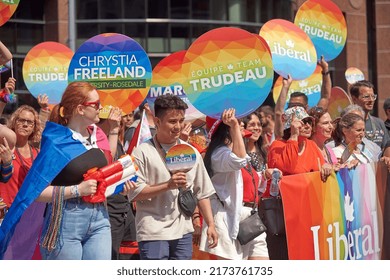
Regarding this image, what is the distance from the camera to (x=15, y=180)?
8.55 m

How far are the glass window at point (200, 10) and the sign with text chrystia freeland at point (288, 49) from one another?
17626mm

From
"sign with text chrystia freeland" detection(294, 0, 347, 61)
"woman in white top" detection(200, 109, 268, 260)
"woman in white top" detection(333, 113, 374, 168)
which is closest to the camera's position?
"woman in white top" detection(200, 109, 268, 260)

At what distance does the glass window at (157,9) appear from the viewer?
28953 mm

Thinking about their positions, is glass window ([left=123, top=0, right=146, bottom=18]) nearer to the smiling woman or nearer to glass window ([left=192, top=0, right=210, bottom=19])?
glass window ([left=192, top=0, right=210, bottom=19])

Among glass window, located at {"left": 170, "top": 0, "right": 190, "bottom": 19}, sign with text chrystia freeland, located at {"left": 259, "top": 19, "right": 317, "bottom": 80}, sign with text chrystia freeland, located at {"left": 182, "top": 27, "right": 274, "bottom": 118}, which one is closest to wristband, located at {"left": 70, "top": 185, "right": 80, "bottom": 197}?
sign with text chrystia freeland, located at {"left": 182, "top": 27, "right": 274, "bottom": 118}

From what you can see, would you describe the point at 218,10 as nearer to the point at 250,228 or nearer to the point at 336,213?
the point at 336,213

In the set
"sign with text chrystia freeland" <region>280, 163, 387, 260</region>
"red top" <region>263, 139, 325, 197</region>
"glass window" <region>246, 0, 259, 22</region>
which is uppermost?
"glass window" <region>246, 0, 259, 22</region>

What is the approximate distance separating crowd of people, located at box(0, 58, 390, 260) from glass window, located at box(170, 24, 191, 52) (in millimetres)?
18068

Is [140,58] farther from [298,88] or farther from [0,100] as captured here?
[298,88]

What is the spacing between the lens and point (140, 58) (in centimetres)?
945

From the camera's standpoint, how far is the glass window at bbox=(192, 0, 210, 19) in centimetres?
2952

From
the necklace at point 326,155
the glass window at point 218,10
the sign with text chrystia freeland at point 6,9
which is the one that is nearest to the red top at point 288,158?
the necklace at point 326,155

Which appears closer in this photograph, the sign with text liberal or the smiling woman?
the sign with text liberal

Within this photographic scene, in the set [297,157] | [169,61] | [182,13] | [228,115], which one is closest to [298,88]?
[169,61]
